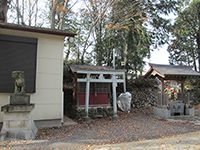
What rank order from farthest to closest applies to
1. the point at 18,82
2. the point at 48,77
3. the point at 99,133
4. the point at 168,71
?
the point at 168,71 → the point at 48,77 → the point at 99,133 → the point at 18,82

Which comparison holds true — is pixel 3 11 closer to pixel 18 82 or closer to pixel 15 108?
pixel 18 82

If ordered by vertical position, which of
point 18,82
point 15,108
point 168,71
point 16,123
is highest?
point 168,71

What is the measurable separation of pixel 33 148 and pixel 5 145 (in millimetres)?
1021

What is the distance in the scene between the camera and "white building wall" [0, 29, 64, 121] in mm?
11156

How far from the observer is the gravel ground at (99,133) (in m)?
8.45

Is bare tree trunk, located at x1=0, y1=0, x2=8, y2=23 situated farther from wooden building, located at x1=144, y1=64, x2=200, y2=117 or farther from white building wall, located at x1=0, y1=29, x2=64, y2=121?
wooden building, located at x1=144, y1=64, x2=200, y2=117

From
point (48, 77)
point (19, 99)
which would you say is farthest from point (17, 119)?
point (48, 77)

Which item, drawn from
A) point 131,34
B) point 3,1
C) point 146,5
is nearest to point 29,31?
point 3,1

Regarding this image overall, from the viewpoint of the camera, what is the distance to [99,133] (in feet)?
33.9

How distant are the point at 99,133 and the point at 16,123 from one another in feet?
10.5

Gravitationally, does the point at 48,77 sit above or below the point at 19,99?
above

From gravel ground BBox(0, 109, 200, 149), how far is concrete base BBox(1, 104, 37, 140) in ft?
1.50

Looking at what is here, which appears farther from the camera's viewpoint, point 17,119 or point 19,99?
point 19,99

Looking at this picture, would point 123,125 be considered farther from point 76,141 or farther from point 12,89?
point 12,89
